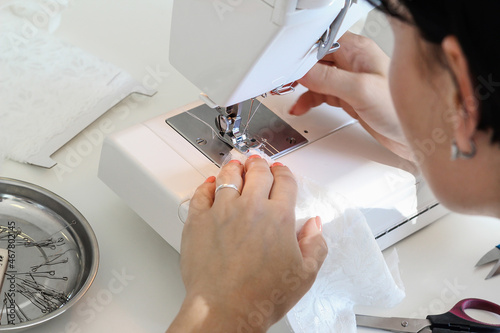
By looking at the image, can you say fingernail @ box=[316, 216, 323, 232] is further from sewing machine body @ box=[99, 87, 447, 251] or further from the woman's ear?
the woman's ear

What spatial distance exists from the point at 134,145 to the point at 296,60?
35 centimetres

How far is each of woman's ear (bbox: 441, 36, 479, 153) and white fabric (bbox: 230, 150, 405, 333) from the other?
0.49 m

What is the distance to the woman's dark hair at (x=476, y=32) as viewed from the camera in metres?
0.61

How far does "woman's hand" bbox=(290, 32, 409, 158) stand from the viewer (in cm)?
136

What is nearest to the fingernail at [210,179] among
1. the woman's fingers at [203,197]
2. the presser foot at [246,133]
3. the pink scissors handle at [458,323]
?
the woman's fingers at [203,197]

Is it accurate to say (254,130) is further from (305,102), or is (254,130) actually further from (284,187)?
(284,187)

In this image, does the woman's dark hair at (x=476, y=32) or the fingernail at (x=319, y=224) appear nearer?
the woman's dark hair at (x=476, y=32)

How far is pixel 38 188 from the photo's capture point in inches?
52.0

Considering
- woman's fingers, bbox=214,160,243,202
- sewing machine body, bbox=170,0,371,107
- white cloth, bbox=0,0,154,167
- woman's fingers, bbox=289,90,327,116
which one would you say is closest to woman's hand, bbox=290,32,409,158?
woman's fingers, bbox=289,90,327,116

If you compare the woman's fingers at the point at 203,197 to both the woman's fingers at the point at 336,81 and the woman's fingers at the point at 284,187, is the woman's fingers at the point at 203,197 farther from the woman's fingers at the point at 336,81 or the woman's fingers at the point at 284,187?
the woman's fingers at the point at 336,81

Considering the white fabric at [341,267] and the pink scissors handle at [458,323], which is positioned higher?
the white fabric at [341,267]

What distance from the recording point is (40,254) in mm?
1256

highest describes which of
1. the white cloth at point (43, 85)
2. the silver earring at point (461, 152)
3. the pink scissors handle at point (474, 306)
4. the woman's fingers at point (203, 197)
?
the white cloth at point (43, 85)

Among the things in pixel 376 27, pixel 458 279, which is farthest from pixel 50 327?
pixel 376 27
